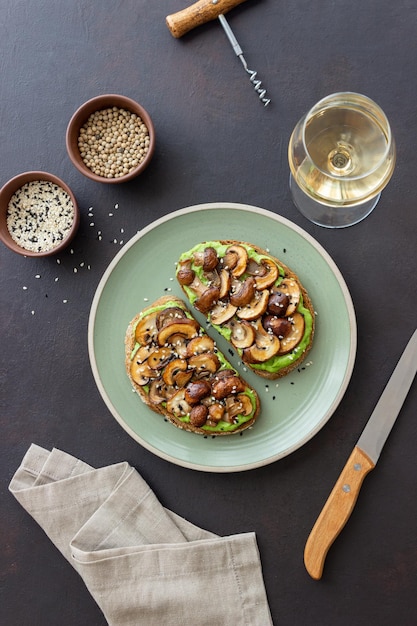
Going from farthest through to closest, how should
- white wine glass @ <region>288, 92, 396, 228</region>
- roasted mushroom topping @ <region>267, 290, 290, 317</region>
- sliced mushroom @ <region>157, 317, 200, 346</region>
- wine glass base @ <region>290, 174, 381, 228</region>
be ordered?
wine glass base @ <region>290, 174, 381, 228</region>
sliced mushroom @ <region>157, 317, 200, 346</region>
roasted mushroom topping @ <region>267, 290, 290, 317</region>
white wine glass @ <region>288, 92, 396, 228</region>

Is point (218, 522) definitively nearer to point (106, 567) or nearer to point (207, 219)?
point (106, 567)

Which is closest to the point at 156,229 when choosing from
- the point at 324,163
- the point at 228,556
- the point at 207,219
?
the point at 207,219

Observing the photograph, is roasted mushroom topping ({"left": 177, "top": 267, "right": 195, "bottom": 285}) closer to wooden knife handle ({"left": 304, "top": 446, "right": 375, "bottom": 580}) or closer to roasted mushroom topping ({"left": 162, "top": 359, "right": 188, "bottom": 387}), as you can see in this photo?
roasted mushroom topping ({"left": 162, "top": 359, "right": 188, "bottom": 387})

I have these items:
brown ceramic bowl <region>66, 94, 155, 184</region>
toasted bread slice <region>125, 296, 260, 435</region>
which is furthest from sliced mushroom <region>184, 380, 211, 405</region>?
brown ceramic bowl <region>66, 94, 155, 184</region>

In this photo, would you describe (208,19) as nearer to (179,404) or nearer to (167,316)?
(167,316)

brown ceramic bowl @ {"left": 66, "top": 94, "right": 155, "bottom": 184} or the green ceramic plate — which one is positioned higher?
brown ceramic bowl @ {"left": 66, "top": 94, "right": 155, "bottom": 184}

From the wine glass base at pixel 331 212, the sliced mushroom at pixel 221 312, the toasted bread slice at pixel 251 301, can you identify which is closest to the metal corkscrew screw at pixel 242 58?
the wine glass base at pixel 331 212
